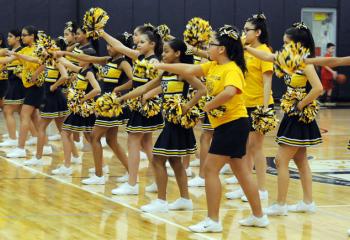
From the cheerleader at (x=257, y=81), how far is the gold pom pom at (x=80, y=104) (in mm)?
1759

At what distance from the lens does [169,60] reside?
666 centimetres

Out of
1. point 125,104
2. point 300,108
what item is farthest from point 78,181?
point 300,108

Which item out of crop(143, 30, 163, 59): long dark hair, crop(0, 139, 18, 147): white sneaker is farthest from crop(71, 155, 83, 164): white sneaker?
crop(143, 30, 163, 59): long dark hair

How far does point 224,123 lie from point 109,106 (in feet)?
5.70

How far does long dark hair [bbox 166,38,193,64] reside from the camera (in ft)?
21.7

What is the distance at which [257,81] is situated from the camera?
282 inches

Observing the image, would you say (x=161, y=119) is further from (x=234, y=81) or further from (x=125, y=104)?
(x=234, y=81)

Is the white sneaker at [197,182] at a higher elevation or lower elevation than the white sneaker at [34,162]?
lower

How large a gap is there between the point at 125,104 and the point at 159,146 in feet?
4.28

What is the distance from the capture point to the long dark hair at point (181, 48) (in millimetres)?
6625

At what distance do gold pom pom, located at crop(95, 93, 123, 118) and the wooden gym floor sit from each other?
733 millimetres

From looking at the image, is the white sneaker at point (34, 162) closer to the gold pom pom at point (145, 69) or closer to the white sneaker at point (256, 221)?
the gold pom pom at point (145, 69)

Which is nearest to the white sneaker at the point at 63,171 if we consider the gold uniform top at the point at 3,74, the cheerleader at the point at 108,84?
the cheerleader at the point at 108,84

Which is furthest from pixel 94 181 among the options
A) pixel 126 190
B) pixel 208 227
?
pixel 208 227
